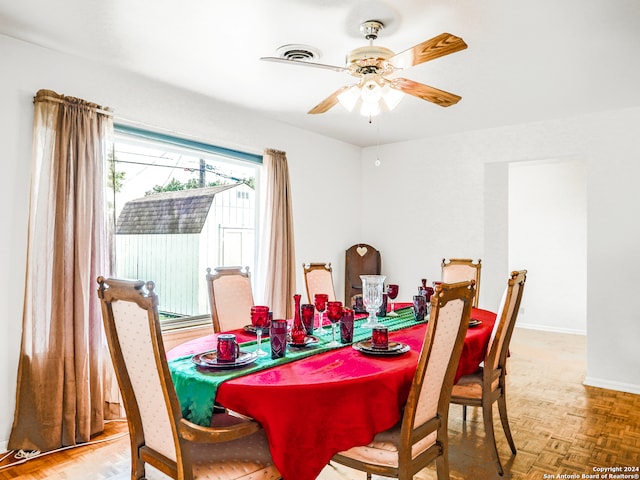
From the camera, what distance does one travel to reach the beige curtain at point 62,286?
2.64m

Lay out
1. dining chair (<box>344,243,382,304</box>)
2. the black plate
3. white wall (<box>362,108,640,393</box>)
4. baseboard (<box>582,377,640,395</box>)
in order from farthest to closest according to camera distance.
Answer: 1. dining chair (<box>344,243,382,304</box>)
2. white wall (<box>362,108,640,393</box>)
3. baseboard (<box>582,377,640,395</box>)
4. the black plate

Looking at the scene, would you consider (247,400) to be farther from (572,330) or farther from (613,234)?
(572,330)

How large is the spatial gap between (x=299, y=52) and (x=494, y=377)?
2260 mm

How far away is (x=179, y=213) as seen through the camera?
383 cm

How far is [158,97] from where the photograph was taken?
340 cm

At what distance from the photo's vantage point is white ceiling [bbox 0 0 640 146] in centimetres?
225

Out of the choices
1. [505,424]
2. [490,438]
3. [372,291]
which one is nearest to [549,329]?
[505,424]

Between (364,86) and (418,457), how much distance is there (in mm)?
1760

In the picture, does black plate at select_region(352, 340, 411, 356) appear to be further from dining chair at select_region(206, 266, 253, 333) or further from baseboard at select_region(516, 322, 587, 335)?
baseboard at select_region(516, 322, 587, 335)

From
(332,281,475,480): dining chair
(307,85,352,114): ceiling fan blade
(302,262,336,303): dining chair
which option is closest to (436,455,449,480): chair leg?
(332,281,475,480): dining chair

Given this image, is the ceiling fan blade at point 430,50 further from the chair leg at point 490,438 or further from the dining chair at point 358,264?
the dining chair at point 358,264

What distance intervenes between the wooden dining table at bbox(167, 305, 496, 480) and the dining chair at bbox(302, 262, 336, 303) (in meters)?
1.65

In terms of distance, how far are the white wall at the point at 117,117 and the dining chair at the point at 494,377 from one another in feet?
8.16

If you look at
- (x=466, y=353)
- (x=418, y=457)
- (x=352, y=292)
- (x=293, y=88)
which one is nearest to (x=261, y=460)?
(x=418, y=457)
